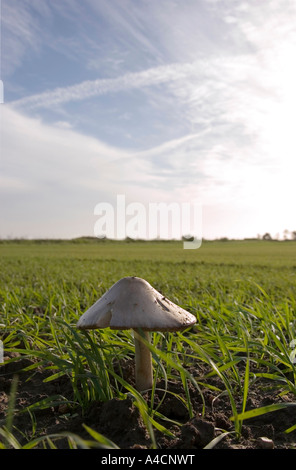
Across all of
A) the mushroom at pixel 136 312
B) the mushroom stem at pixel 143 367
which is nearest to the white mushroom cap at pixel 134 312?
the mushroom at pixel 136 312

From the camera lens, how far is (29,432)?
5.31 feet

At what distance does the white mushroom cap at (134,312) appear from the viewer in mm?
1535

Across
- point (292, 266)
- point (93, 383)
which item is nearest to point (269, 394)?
point (93, 383)

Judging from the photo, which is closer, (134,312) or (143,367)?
(134,312)

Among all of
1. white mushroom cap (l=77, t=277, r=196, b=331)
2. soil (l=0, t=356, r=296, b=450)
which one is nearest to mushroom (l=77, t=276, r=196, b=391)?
white mushroom cap (l=77, t=277, r=196, b=331)

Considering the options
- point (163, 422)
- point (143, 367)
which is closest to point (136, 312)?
point (143, 367)

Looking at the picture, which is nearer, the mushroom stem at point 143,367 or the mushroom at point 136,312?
the mushroom at point 136,312

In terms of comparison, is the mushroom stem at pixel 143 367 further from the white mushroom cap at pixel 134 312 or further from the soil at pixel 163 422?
the white mushroom cap at pixel 134 312

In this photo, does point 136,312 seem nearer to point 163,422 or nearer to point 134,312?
point 134,312

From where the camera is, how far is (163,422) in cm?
162

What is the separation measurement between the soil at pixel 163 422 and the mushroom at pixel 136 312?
0.92 ft

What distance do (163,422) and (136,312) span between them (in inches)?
17.7

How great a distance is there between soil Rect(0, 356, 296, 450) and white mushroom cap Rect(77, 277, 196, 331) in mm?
292
